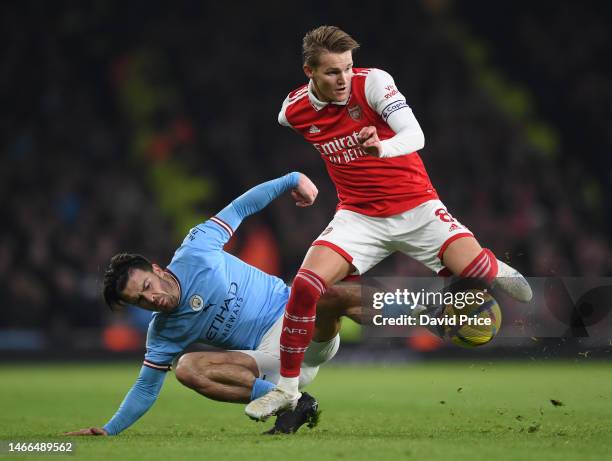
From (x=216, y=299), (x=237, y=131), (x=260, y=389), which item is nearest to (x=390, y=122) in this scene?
(x=216, y=299)

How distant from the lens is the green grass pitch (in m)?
5.03

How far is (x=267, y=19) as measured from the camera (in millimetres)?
17891

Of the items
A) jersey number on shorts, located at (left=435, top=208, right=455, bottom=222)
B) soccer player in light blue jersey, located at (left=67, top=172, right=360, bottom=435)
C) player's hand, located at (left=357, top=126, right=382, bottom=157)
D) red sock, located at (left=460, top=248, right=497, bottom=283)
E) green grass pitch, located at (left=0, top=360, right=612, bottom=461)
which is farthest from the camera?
jersey number on shorts, located at (left=435, top=208, right=455, bottom=222)

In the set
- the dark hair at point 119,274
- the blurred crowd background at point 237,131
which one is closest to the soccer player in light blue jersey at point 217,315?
→ the dark hair at point 119,274

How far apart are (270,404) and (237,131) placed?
37.3ft

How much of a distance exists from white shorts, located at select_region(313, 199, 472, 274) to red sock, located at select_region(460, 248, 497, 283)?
0.57 feet

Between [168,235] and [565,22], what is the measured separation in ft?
24.8

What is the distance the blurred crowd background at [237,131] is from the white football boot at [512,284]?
7.01 meters

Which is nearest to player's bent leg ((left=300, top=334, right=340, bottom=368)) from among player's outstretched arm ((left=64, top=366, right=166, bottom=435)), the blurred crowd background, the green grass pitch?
the green grass pitch

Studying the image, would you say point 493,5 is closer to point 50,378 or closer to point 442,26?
point 442,26

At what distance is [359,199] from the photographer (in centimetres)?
642

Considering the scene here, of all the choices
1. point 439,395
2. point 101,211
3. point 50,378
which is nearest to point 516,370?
point 439,395

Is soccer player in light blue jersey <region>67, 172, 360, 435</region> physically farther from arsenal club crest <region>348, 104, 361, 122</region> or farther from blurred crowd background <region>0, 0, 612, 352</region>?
blurred crowd background <region>0, 0, 612, 352</region>

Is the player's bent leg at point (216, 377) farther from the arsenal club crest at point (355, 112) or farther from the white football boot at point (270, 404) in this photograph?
the arsenal club crest at point (355, 112)
